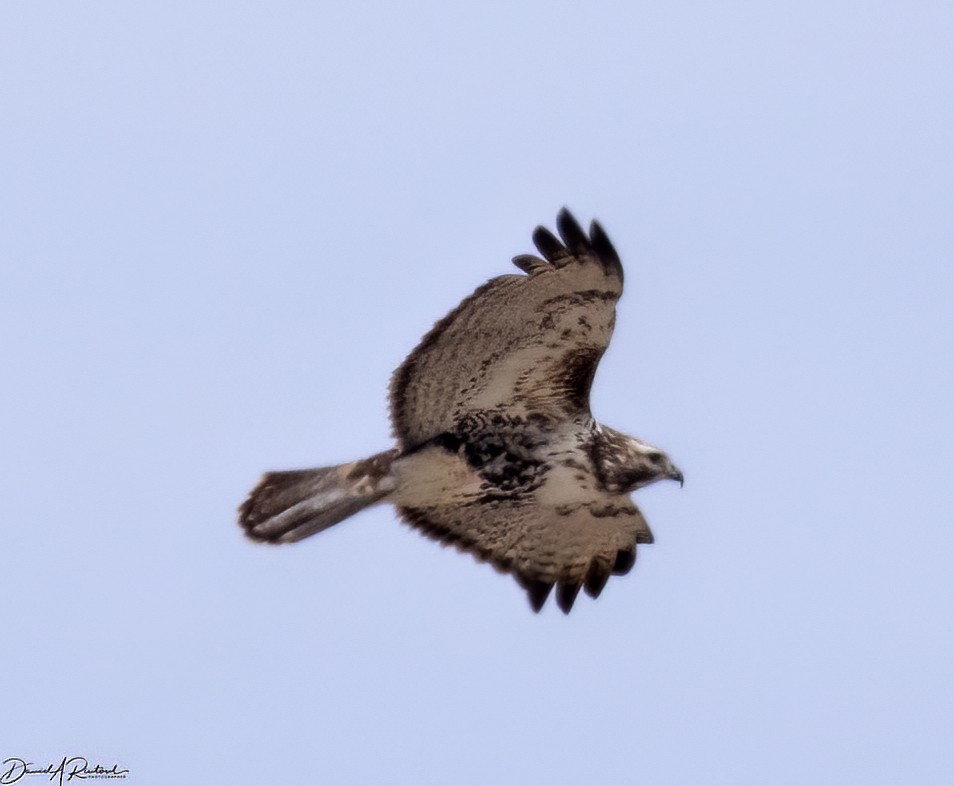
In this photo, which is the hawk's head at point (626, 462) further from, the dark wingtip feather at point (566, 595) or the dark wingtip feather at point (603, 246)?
the dark wingtip feather at point (603, 246)

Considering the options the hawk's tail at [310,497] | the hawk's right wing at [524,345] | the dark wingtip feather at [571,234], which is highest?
the dark wingtip feather at [571,234]

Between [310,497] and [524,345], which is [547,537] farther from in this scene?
[524,345]

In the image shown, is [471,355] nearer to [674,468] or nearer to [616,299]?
[616,299]

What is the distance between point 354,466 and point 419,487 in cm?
45

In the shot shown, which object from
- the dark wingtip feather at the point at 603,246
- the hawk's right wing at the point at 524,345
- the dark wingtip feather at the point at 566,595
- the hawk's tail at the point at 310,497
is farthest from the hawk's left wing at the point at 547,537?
the dark wingtip feather at the point at 603,246

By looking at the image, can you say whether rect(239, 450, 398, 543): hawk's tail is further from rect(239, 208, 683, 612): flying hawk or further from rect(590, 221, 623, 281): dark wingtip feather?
rect(590, 221, 623, 281): dark wingtip feather

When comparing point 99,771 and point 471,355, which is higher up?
point 471,355

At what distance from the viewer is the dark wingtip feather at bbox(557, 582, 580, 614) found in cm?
1158

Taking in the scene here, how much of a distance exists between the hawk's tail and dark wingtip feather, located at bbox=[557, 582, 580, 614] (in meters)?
1.56

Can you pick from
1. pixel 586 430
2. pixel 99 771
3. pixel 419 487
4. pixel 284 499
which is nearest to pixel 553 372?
pixel 586 430

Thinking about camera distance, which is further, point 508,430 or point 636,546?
point 636,546

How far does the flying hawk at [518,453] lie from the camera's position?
988 centimetres

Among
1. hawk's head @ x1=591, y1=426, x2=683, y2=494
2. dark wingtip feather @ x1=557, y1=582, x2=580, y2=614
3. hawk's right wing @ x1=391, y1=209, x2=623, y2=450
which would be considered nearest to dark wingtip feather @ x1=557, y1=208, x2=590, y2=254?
hawk's right wing @ x1=391, y1=209, x2=623, y2=450

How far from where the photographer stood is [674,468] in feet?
35.6
